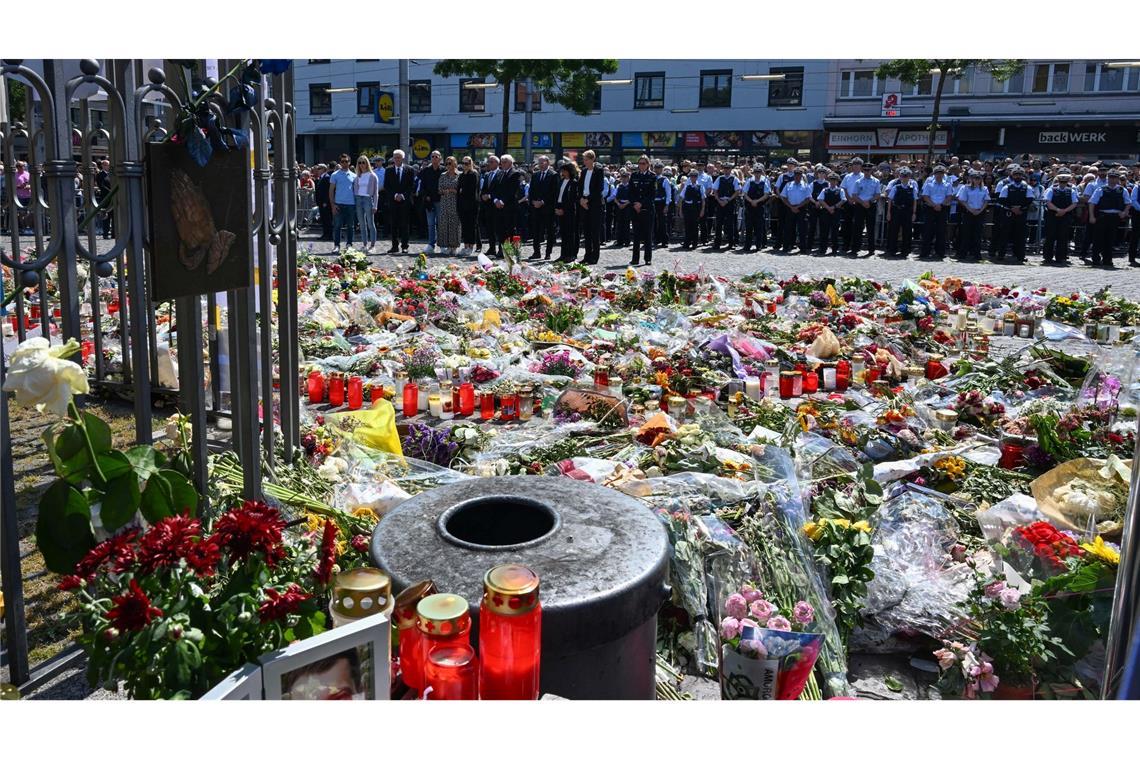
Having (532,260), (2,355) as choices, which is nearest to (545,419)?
(2,355)

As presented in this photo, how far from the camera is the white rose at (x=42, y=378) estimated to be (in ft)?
7.09

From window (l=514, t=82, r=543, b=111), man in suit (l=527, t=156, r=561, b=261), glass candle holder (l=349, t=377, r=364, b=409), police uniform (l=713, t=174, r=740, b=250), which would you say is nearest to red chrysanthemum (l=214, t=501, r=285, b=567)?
glass candle holder (l=349, t=377, r=364, b=409)

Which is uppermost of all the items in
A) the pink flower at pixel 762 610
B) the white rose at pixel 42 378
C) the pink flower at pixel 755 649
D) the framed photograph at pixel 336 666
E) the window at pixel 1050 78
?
the window at pixel 1050 78

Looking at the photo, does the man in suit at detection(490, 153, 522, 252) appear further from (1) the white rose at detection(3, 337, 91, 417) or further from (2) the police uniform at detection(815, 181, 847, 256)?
(1) the white rose at detection(3, 337, 91, 417)

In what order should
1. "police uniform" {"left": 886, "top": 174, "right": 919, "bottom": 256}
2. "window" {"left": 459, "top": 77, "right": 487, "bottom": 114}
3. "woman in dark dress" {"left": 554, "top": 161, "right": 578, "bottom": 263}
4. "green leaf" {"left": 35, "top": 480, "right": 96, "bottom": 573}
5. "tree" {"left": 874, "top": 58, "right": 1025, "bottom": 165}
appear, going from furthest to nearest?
"window" {"left": 459, "top": 77, "right": 487, "bottom": 114} < "tree" {"left": 874, "top": 58, "right": 1025, "bottom": 165} < "police uniform" {"left": 886, "top": 174, "right": 919, "bottom": 256} < "woman in dark dress" {"left": 554, "top": 161, "right": 578, "bottom": 263} < "green leaf" {"left": 35, "top": 480, "right": 96, "bottom": 573}

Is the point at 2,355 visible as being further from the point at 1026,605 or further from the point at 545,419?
the point at 545,419

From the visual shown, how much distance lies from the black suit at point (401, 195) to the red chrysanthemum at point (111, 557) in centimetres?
1712

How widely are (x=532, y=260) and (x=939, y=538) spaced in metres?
13.7

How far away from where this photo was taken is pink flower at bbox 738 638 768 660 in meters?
2.74

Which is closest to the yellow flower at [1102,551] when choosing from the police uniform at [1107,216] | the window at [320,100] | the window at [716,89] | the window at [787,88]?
the police uniform at [1107,216]

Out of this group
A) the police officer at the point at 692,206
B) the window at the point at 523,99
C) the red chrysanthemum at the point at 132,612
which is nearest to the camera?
the red chrysanthemum at the point at 132,612

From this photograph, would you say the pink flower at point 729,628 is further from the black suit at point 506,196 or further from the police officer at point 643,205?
the black suit at point 506,196

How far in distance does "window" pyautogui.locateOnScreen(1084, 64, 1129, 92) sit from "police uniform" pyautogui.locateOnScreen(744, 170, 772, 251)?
907 inches

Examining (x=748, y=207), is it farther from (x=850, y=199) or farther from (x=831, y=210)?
(x=850, y=199)
